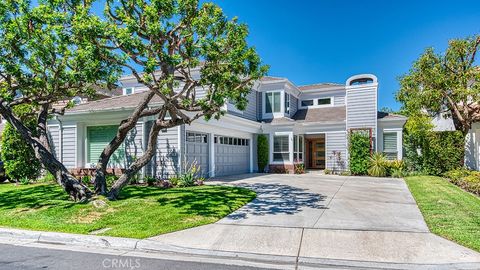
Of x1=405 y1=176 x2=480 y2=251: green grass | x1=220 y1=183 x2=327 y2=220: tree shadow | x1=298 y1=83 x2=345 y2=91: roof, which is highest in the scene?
x1=298 y1=83 x2=345 y2=91: roof

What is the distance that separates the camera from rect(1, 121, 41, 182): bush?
50.2ft

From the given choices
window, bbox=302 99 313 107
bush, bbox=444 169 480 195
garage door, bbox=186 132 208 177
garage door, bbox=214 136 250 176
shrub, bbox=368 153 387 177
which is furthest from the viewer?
window, bbox=302 99 313 107

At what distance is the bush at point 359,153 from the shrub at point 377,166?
333mm

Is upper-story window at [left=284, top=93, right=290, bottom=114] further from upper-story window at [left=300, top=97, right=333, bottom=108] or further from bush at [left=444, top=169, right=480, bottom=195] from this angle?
bush at [left=444, top=169, right=480, bottom=195]

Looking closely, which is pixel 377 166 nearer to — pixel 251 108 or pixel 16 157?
pixel 251 108

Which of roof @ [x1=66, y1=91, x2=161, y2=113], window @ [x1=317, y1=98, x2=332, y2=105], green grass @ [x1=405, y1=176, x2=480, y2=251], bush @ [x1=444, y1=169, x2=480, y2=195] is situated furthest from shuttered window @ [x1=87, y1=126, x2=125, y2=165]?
window @ [x1=317, y1=98, x2=332, y2=105]

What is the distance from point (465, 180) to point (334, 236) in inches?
419

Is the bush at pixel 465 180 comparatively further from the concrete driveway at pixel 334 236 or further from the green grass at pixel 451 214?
the concrete driveway at pixel 334 236

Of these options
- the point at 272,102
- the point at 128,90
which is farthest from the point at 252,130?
the point at 128,90

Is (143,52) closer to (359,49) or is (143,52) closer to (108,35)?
(108,35)

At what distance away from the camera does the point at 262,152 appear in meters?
21.4

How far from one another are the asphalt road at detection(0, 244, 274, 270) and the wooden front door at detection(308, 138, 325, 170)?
69.0 ft

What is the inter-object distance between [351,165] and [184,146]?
10.7m

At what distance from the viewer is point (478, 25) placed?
16.8 metres
